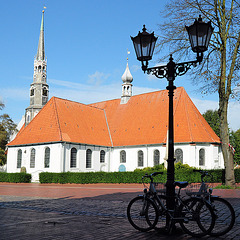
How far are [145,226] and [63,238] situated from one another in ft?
6.31

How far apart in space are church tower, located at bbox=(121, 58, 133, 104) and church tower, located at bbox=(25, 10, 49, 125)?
A: 15.1 m

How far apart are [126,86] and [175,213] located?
4466cm

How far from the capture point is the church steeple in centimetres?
4853

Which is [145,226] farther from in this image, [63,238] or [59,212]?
[59,212]

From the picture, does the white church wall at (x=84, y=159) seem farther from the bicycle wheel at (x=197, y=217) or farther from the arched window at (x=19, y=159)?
the bicycle wheel at (x=197, y=217)

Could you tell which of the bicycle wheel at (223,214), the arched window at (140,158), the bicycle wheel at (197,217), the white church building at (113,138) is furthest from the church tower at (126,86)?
the bicycle wheel at (223,214)

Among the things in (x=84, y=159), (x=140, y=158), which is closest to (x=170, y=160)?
(x=84, y=159)

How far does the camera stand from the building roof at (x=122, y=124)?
37.8m

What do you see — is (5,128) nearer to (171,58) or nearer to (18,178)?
(18,178)

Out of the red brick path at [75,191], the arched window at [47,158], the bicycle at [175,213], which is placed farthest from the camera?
the arched window at [47,158]

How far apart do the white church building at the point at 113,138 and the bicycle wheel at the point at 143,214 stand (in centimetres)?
3005

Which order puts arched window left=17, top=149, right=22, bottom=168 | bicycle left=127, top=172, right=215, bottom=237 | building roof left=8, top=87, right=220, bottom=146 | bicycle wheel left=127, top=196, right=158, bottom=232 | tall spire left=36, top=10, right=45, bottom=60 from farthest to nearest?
1. tall spire left=36, top=10, right=45, bottom=60
2. arched window left=17, top=149, right=22, bottom=168
3. building roof left=8, top=87, right=220, bottom=146
4. bicycle wheel left=127, top=196, right=158, bottom=232
5. bicycle left=127, top=172, right=215, bottom=237

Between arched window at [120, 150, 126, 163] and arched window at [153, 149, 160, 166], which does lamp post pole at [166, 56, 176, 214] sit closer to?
arched window at [153, 149, 160, 166]

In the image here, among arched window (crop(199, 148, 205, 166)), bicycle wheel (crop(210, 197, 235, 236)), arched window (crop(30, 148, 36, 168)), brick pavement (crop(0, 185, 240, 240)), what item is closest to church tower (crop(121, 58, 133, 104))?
arched window (crop(199, 148, 205, 166))
